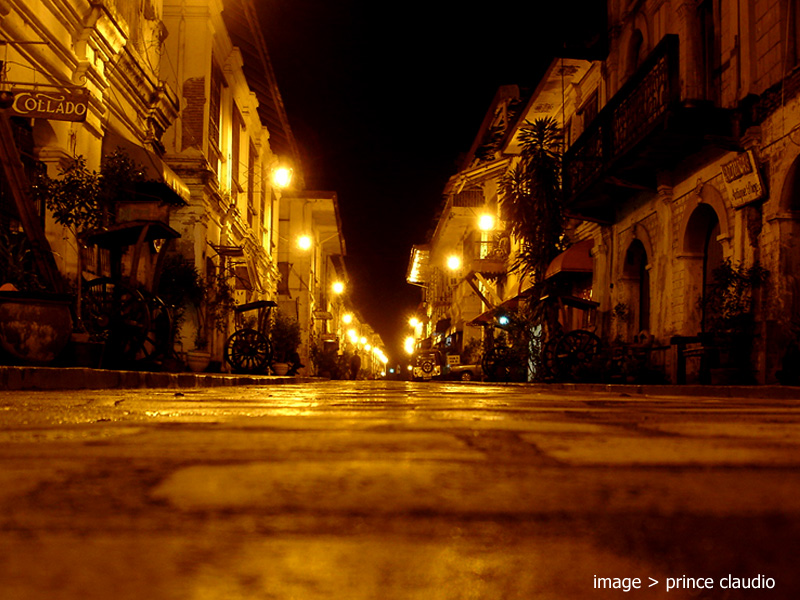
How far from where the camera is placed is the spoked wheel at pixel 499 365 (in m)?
17.1

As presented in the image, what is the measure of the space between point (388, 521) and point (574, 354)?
12.2 m

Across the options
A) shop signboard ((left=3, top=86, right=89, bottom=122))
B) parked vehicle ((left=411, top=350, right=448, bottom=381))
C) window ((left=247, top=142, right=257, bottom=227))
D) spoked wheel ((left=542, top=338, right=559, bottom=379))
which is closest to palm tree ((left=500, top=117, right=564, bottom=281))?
spoked wheel ((left=542, top=338, right=559, bottom=379))

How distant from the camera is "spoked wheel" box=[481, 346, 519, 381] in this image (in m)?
17.1

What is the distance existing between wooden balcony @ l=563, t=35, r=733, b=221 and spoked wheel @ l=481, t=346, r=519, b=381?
3428mm

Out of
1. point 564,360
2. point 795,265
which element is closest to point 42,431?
point 795,265

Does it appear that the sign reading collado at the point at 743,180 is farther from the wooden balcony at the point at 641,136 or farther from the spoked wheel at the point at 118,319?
the spoked wheel at the point at 118,319

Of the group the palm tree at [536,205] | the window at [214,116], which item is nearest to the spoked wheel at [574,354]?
the palm tree at [536,205]

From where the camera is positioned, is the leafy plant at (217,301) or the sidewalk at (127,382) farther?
the leafy plant at (217,301)

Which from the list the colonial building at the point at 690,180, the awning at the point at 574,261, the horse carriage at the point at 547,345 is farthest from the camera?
the awning at the point at 574,261

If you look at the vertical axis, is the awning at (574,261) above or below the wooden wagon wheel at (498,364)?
above

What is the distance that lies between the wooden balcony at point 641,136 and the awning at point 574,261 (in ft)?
3.26

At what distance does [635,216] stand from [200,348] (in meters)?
9.16

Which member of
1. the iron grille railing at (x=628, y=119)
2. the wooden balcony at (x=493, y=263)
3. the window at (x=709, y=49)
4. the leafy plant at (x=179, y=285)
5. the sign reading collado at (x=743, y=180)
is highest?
the window at (x=709, y=49)

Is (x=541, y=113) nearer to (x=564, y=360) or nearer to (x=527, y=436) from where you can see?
(x=564, y=360)
